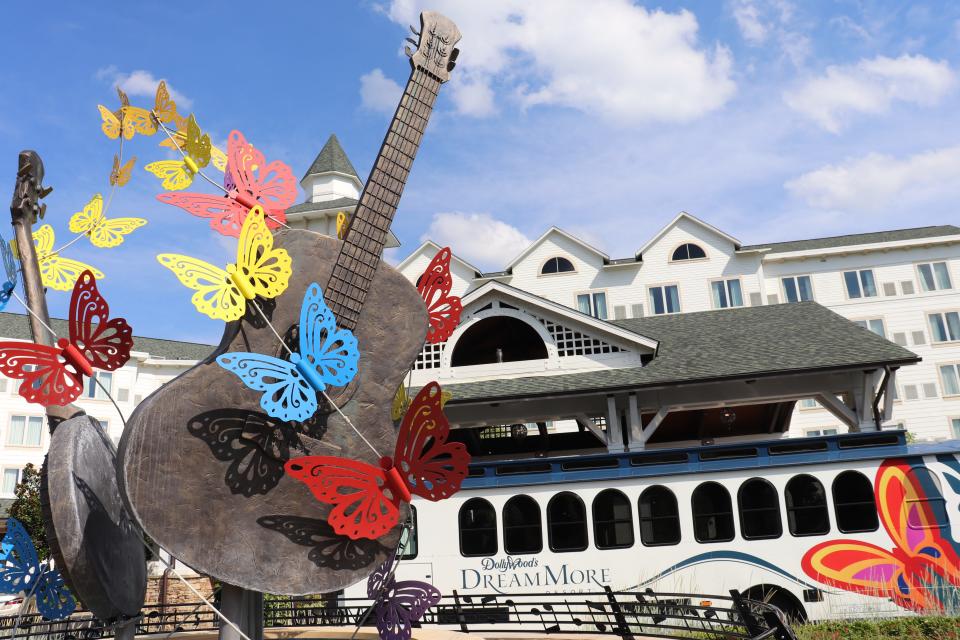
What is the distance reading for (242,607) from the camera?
21.6ft

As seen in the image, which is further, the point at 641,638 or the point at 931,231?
the point at 931,231

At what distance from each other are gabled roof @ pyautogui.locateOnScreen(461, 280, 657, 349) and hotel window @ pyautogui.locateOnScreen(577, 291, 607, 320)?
18507 millimetres

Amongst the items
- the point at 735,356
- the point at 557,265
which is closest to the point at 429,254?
the point at 557,265

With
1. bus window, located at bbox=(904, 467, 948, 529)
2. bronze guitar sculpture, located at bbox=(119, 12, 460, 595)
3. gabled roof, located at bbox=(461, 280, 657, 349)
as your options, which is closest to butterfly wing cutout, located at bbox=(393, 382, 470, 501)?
bronze guitar sculpture, located at bbox=(119, 12, 460, 595)

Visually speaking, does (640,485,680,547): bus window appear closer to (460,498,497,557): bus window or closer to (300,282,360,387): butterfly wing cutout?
(460,498,497,557): bus window

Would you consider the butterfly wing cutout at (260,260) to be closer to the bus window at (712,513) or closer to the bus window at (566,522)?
the bus window at (566,522)

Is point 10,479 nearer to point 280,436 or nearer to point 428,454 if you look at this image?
point 280,436

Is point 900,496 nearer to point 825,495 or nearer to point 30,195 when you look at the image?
point 825,495

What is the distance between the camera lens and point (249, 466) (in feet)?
21.2

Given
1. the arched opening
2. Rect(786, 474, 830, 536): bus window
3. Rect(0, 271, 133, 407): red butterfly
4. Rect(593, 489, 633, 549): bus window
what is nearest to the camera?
Rect(0, 271, 133, 407): red butterfly

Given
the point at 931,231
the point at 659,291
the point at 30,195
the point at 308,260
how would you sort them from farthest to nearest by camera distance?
the point at 931,231, the point at 659,291, the point at 30,195, the point at 308,260

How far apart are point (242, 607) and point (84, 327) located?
3.17 m

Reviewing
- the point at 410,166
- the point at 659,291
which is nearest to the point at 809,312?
the point at 659,291

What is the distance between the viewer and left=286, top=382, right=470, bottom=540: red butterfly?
6.16 metres
